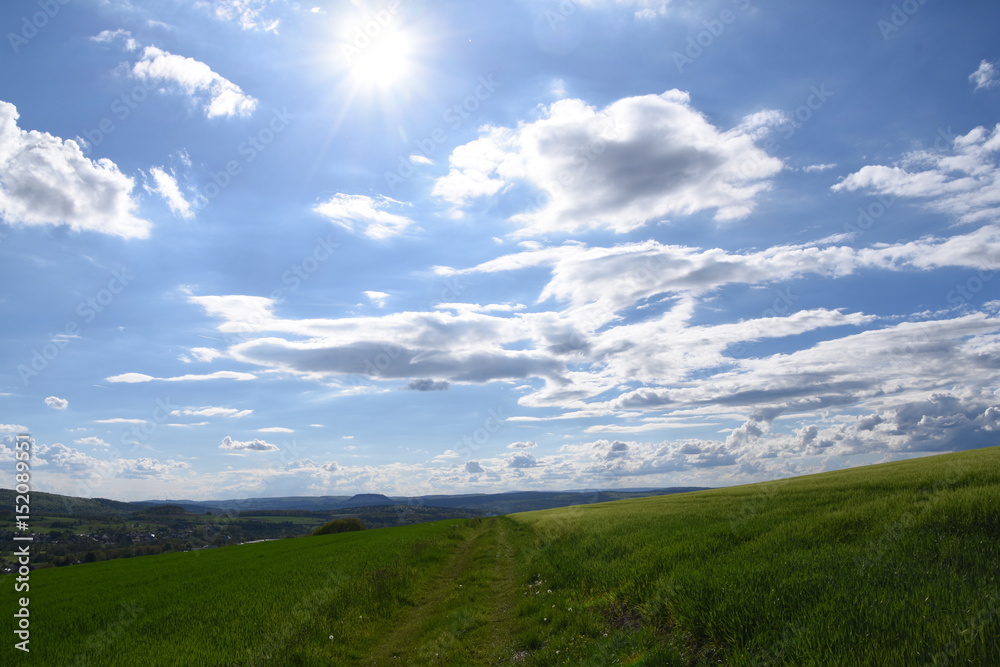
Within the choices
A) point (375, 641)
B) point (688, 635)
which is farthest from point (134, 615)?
point (688, 635)

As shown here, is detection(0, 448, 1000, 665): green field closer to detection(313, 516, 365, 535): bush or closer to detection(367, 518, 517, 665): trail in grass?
detection(367, 518, 517, 665): trail in grass

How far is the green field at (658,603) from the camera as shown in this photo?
22.0 ft

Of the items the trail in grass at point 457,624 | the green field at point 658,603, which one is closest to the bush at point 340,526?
the green field at point 658,603

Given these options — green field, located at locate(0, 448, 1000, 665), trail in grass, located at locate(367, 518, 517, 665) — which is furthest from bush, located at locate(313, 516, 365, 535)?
trail in grass, located at locate(367, 518, 517, 665)

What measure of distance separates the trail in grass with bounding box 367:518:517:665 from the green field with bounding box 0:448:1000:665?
0.08 m

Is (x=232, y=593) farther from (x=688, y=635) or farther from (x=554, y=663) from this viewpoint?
(x=688, y=635)

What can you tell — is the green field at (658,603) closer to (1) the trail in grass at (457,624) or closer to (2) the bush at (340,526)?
(1) the trail in grass at (457,624)

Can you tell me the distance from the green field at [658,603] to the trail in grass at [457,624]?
81 mm

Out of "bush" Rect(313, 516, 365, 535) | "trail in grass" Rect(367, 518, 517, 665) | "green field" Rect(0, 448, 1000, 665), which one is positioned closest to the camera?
"green field" Rect(0, 448, 1000, 665)

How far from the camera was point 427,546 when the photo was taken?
32969mm

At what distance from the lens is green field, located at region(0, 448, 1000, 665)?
22.0 ft

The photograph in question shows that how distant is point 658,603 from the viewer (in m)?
10.2

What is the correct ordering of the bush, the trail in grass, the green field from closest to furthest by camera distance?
the green field < the trail in grass < the bush

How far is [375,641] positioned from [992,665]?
13.0m
